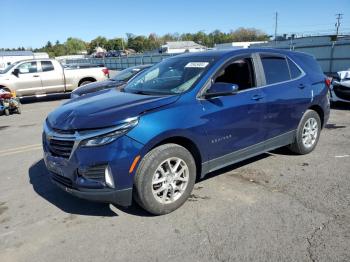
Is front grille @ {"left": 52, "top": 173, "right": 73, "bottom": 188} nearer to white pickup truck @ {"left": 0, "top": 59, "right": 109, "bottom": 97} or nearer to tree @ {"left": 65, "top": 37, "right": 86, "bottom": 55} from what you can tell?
white pickup truck @ {"left": 0, "top": 59, "right": 109, "bottom": 97}

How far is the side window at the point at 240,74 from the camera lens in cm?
464

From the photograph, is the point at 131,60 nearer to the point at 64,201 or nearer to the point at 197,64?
the point at 197,64

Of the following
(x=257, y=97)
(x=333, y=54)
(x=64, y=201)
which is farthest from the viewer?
(x=333, y=54)

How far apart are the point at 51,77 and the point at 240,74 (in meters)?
12.0

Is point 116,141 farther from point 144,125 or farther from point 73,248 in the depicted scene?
point 73,248

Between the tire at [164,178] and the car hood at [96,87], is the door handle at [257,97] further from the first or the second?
the car hood at [96,87]

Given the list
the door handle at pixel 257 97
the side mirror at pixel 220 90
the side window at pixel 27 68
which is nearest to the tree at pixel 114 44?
the side window at pixel 27 68

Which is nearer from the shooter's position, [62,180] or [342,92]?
[62,180]

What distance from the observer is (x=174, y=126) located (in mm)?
3791

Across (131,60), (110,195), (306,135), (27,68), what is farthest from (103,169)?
(131,60)

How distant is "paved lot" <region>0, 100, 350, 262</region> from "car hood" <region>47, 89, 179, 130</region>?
1085 mm

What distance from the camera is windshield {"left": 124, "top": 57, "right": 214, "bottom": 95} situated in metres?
4.36

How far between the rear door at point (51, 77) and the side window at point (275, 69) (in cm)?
1185

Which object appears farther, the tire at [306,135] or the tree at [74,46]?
the tree at [74,46]
